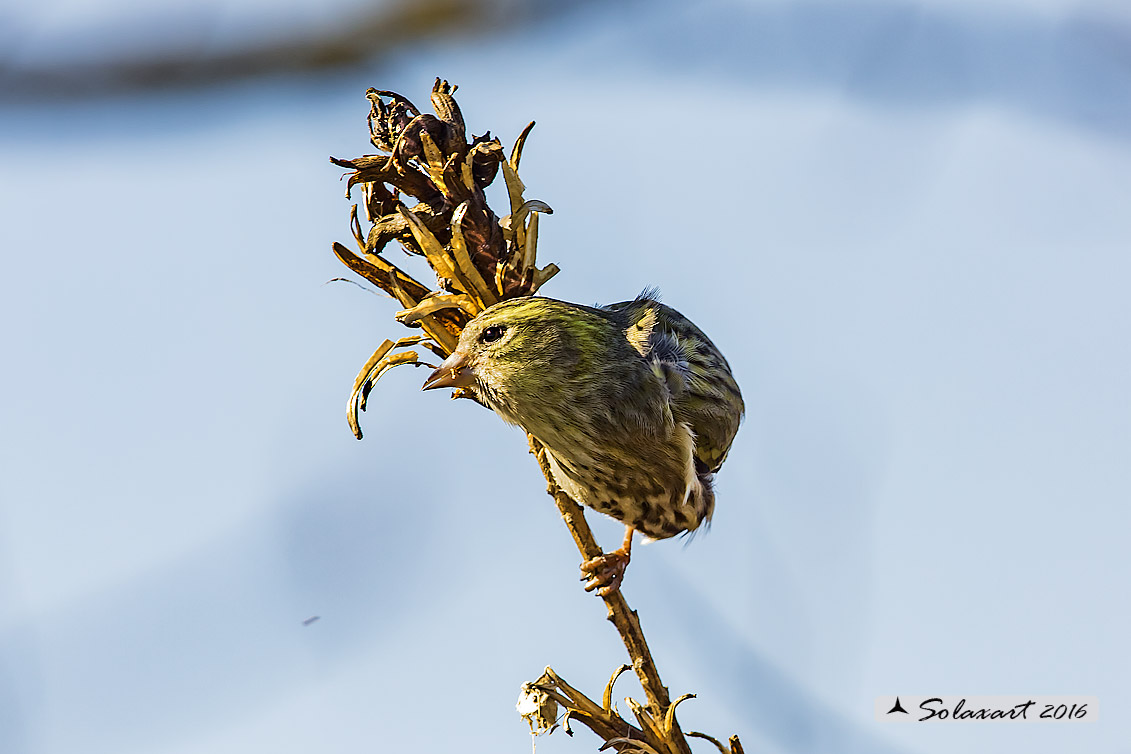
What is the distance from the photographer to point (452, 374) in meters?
2.89

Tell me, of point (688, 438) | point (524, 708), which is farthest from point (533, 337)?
point (524, 708)

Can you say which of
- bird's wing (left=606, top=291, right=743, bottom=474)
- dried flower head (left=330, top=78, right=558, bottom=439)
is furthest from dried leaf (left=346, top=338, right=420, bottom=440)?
bird's wing (left=606, top=291, right=743, bottom=474)

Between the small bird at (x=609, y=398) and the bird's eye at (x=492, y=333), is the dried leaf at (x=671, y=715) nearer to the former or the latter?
the small bird at (x=609, y=398)

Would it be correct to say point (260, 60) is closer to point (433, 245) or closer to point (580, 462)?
point (433, 245)

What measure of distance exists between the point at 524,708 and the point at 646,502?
1020 mm

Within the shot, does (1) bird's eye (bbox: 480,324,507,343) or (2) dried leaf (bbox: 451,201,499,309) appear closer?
(2) dried leaf (bbox: 451,201,499,309)

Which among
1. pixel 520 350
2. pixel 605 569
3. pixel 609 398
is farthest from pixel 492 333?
pixel 605 569

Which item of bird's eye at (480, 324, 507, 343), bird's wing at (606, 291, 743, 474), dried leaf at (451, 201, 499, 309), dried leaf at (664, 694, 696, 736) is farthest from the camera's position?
bird's wing at (606, 291, 743, 474)

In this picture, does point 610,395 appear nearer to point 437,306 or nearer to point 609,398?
point 609,398

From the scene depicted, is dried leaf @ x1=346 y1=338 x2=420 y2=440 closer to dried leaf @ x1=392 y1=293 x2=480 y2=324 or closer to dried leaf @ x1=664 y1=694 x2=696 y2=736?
dried leaf @ x1=392 y1=293 x2=480 y2=324

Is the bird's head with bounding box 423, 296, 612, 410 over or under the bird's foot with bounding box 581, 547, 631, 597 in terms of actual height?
over

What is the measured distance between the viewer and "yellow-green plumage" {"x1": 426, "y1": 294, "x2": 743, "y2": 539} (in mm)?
2963

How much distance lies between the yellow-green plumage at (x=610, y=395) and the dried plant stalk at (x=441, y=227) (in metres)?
0.11

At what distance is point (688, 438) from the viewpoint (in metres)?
3.30
